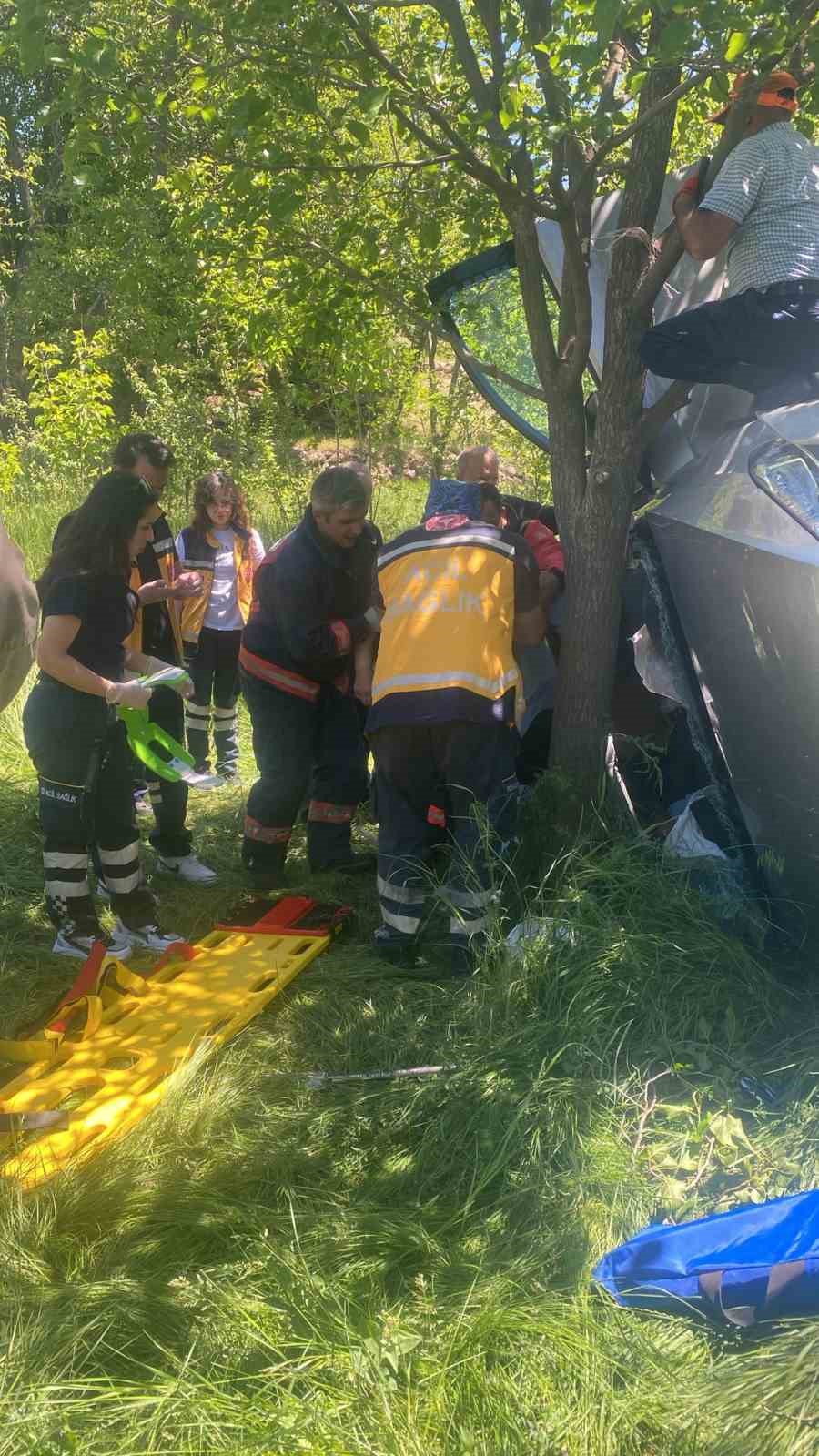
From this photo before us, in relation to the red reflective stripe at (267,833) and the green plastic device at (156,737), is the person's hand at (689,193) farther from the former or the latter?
the red reflective stripe at (267,833)

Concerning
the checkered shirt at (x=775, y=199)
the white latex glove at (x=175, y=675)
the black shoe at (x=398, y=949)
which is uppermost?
the checkered shirt at (x=775, y=199)

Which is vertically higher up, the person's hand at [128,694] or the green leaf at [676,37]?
the green leaf at [676,37]

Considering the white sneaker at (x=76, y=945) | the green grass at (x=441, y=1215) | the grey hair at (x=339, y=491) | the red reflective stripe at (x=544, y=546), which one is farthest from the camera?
the red reflective stripe at (x=544, y=546)

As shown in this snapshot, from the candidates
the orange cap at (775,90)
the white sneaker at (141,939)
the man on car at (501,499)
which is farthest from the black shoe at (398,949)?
the orange cap at (775,90)

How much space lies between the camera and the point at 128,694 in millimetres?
4066

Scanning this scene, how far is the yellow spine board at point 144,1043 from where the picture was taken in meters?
2.97

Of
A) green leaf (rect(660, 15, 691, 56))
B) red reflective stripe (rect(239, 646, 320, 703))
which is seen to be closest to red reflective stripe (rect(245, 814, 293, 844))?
red reflective stripe (rect(239, 646, 320, 703))

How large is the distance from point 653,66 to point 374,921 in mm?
3227

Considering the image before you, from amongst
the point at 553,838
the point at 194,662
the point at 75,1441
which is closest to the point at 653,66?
the point at 553,838

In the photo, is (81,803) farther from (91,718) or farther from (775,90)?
(775,90)

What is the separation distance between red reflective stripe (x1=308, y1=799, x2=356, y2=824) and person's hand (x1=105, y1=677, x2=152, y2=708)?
1.40m

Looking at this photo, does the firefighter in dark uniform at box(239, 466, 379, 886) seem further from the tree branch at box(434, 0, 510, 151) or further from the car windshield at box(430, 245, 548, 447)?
the tree branch at box(434, 0, 510, 151)

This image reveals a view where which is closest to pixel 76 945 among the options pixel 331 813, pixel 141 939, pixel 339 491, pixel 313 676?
pixel 141 939

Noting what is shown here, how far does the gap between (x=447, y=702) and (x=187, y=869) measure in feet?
6.09
